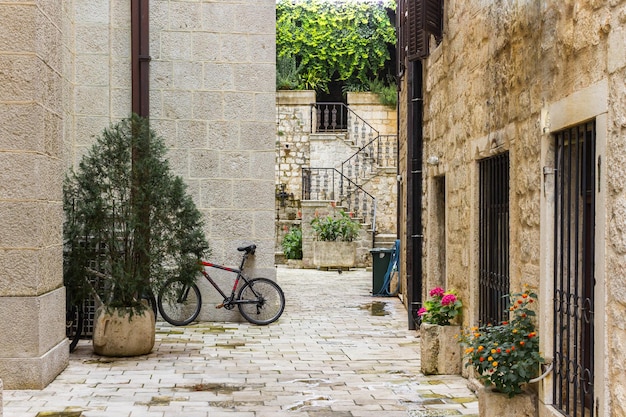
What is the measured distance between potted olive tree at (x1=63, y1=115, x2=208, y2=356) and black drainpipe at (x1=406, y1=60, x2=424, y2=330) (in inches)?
116

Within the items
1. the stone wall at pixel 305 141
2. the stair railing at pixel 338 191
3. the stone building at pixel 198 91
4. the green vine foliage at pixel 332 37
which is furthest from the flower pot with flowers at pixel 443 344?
the green vine foliage at pixel 332 37

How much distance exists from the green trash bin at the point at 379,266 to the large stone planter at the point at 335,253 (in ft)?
16.5

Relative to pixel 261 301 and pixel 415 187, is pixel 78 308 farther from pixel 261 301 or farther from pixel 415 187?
pixel 415 187

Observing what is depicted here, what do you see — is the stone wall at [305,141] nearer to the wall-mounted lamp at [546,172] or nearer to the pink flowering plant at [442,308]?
the pink flowering plant at [442,308]

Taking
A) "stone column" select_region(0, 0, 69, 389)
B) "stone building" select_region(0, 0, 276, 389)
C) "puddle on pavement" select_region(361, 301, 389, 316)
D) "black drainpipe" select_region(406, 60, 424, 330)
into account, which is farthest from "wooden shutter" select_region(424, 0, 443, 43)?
"puddle on pavement" select_region(361, 301, 389, 316)

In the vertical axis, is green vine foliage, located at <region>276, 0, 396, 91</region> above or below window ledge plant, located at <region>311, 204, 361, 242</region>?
above

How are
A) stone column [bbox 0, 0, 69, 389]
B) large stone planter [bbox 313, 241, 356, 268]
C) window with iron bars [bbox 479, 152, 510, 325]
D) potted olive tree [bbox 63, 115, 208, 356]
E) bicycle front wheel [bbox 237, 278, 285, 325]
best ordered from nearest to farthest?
window with iron bars [bbox 479, 152, 510, 325], stone column [bbox 0, 0, 69, 389], potted olive tree [bbox 63, 115, 208, 356], bicycle front wheel [bbox 237, 278, 285, 325], large stone planter [bbox 313, 241, 356, 268]

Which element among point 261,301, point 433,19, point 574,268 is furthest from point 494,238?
point 261,301

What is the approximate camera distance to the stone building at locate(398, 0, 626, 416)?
4094mm

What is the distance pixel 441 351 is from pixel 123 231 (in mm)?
3361

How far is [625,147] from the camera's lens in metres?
3.88

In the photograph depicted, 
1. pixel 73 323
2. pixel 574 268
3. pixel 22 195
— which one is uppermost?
pixel 22 195

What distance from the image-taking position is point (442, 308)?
7766 mm

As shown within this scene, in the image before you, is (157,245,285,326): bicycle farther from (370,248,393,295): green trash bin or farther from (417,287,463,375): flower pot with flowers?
(370,248,393,295): green trash bin
